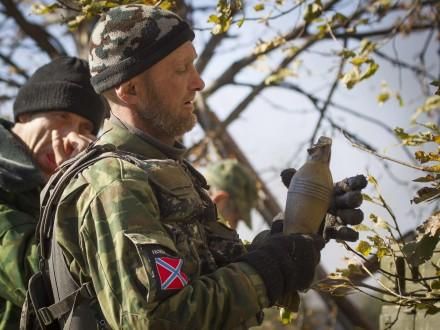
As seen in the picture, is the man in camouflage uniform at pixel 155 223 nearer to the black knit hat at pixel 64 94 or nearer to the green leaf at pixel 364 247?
the green leaf at pixel 364 247

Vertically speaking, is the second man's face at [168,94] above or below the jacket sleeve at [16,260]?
above

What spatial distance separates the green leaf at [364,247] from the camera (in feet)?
9.95

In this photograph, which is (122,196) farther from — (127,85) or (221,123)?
(221,123)

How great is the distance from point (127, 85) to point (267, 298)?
86cm

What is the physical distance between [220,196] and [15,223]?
2.28m

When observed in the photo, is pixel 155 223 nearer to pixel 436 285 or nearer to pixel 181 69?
pixel 181 69

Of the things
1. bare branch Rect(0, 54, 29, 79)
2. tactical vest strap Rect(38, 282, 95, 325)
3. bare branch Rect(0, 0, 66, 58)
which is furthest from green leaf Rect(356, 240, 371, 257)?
bare branch Rect(0, 54, 29, 79)

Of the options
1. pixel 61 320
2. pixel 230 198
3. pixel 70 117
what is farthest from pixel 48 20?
pixel 61 320

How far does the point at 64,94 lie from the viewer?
13.7 ft

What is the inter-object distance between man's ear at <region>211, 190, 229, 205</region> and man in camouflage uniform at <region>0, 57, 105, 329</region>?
1.42m

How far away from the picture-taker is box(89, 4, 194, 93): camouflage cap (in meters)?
2.89

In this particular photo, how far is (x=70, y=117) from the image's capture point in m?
4.19

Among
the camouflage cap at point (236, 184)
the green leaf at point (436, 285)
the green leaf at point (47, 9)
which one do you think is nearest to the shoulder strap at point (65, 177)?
the green leaf at point (436, 285)

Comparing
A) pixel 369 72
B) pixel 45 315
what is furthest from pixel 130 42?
pixel 369 72
